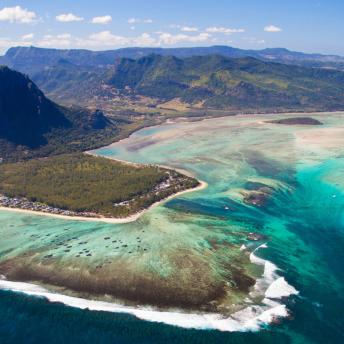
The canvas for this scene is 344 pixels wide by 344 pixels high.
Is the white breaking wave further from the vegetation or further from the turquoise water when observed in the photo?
the vegetation

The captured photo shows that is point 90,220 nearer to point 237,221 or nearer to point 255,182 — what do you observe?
point 237,221

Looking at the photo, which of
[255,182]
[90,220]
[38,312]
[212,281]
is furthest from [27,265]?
[255,182]

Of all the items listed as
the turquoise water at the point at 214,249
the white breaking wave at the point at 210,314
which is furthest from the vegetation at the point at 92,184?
the white breaking wave at the point at 210,314

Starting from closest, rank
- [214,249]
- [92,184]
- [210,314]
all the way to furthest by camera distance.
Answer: [210,314]
[214,249]
[92,184]

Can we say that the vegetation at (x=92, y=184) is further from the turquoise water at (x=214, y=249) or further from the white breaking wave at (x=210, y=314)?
A: the white breaking wave at (x=210, y=314)

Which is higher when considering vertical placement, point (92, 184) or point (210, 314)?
point (92, 184)

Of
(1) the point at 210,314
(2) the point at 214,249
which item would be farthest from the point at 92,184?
(1) the point at 210,314

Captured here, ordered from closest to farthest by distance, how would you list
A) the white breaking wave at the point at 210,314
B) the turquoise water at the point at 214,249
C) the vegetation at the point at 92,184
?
the turquoise water at the point at 214,249 < the white breaking wave at the point at 210,314 < the vegetation at the point at 92,184

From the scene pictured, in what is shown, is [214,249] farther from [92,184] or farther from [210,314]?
[92,184]
